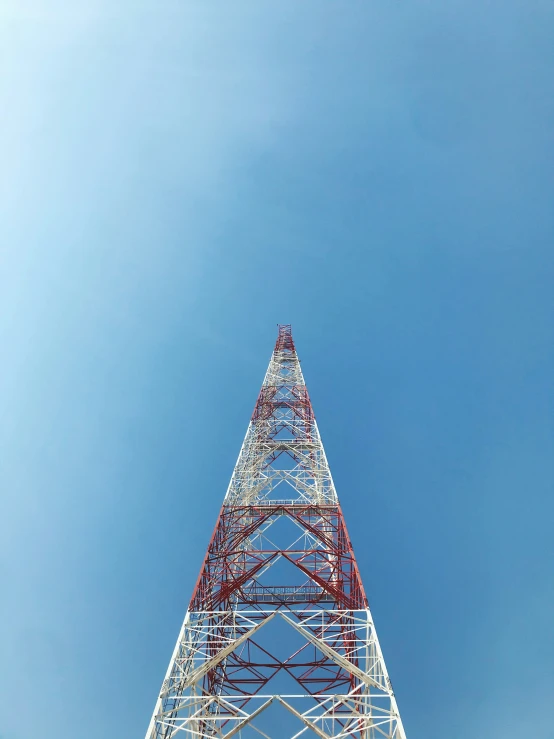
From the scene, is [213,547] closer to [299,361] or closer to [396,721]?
[396,721]

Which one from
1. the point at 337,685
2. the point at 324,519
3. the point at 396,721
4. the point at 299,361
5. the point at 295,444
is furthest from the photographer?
the point at 299,361

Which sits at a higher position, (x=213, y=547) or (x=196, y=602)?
(x=213, y=547)

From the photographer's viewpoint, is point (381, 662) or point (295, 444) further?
point (295, 444)

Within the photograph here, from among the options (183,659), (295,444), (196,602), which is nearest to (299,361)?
(295,444)

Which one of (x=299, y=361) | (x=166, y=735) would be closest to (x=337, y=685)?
(x=166, y=735)

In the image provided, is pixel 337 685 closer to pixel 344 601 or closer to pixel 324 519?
pixel 344 601

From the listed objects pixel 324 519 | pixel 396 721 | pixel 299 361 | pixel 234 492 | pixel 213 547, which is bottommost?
pixel 396 721

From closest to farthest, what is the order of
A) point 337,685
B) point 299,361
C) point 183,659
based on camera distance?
point 183,659
point 337,685
point 299,361

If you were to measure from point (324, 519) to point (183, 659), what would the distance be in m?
8.31

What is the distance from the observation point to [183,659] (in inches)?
503

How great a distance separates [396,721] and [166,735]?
6.10 meters

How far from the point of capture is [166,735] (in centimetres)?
1103

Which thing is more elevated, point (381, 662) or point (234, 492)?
point (234, 492)

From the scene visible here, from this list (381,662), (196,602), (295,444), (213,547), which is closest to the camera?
(381,662)
